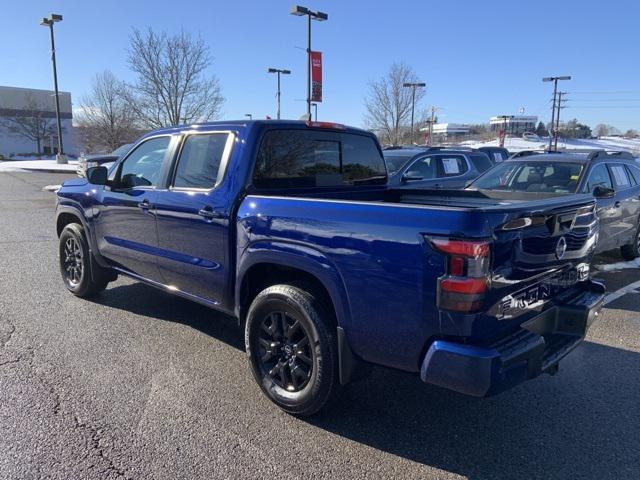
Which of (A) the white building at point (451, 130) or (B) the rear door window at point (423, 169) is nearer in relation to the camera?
(B) the rear door window at point (423, 169)

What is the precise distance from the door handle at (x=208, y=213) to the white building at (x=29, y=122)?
61.8 metres

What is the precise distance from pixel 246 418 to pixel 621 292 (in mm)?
5189

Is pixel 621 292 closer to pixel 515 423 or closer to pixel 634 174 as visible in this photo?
pixel 634 174

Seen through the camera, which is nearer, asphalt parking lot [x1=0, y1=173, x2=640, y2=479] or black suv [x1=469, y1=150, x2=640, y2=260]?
asphalt parking lot [x1=0, y1=173, x2=640, y2=479]

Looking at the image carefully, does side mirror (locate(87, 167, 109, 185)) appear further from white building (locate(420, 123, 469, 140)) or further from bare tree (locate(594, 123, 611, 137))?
bare tree (locate(594, 123, 611, 137))

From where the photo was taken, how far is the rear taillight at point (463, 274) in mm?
2439

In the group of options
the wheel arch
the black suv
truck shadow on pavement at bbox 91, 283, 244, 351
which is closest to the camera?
the wheel arch

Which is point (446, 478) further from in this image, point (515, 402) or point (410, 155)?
point (410, 155)

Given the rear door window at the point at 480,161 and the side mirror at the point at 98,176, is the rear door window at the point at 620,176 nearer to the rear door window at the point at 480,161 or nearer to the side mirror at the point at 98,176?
the rear door window at the point at 480,161

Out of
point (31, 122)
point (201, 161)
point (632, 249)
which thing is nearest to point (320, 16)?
point (632, 249)

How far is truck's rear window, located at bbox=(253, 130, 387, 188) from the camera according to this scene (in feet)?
12.6

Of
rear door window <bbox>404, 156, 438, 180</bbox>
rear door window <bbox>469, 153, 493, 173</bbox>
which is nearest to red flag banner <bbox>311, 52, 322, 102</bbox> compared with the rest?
rear door window <bbox>469, 153, 493, 173</bbox>

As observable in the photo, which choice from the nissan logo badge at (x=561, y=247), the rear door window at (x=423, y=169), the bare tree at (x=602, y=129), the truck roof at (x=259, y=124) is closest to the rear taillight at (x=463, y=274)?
the nissan logo badge at (x=561, y=247)

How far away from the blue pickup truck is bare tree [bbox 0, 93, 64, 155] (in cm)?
6101
